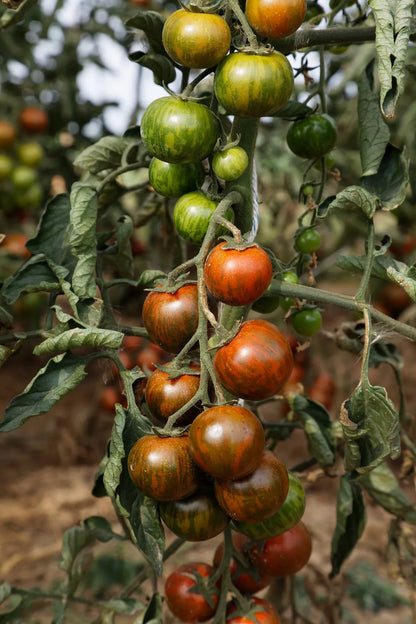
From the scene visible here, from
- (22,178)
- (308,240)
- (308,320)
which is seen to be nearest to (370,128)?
(308,240)

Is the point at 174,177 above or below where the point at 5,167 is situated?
above

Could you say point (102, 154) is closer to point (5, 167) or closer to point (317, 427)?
point (317, 427)

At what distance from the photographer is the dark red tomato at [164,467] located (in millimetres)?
772

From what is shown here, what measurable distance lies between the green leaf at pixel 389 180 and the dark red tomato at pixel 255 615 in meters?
0.66

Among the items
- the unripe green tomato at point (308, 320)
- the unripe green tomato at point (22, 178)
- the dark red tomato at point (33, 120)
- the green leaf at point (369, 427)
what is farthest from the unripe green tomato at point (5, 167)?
the green leaf at point (369, 427)

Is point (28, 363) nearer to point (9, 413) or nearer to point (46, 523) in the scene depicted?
point (46, 523)

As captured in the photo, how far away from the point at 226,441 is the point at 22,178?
6.48 feet

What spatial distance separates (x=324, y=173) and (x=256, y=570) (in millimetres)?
684

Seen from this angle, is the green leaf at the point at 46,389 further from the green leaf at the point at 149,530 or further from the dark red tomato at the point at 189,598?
the dark red tomato at the point at 189,598

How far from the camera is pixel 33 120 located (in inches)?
99.7

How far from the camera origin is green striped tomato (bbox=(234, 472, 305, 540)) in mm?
906

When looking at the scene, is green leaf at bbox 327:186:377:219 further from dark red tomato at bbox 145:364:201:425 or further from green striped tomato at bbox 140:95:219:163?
dark red tomato at bbox 145:364:201:425

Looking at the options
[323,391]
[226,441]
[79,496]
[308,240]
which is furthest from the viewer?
[79,496]

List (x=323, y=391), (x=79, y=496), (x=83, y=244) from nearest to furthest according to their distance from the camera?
(x=83, y=244) < (x=323, y=391) < (x=79, y=496)
